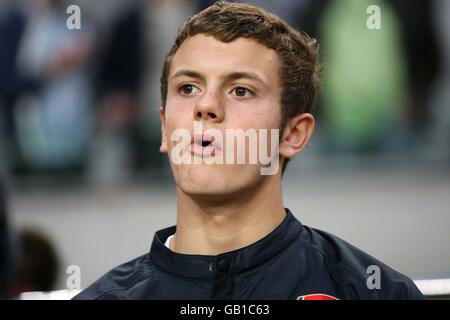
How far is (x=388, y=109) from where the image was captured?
4.14m

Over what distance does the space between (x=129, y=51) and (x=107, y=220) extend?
2.86 feet

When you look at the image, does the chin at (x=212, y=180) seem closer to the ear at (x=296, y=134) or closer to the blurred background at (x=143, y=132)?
the ear at (x=296, y=134)

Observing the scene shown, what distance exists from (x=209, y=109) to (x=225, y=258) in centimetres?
35

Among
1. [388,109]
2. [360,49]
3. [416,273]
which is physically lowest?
[416,273]

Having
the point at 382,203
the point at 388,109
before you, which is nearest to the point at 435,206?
the point at 382,203

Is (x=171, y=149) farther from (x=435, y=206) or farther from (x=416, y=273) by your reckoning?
(x=435, y=206)

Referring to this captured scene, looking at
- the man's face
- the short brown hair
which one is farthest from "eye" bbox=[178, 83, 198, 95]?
the short brown hair

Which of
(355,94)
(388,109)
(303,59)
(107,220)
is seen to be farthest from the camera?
(107,220)

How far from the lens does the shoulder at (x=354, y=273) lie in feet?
6.94

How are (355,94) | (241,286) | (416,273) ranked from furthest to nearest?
(355,94) → (416,273) → (241,286)

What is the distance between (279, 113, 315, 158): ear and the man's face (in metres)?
0.06

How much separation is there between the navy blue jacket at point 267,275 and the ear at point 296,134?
16 centimetres

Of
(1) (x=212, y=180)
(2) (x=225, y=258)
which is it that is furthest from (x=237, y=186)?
(2) (x=225, y=258)

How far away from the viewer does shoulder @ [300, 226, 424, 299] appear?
2115 mm
